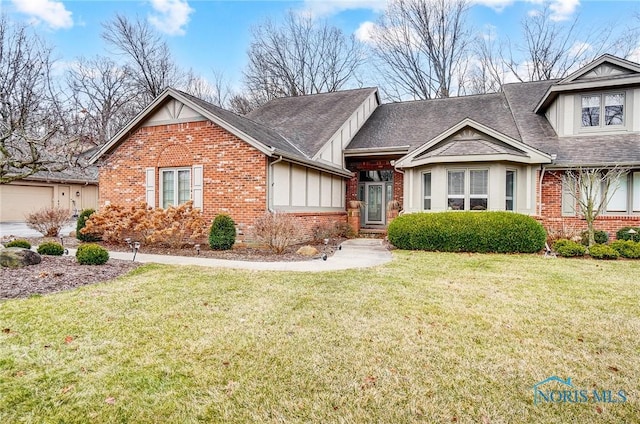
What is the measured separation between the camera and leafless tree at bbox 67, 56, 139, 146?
24094mm

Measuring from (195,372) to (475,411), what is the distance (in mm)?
2251

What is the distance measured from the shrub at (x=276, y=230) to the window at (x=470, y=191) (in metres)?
5.63

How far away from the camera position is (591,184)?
33.6 ft

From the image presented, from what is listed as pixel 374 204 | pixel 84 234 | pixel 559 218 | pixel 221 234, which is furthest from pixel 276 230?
pixel 559 218

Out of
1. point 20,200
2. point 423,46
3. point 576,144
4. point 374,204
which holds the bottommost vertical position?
point 374,204

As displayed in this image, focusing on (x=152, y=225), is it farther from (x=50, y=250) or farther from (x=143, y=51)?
(x=143, y=51)

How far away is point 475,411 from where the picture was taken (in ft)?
8.66

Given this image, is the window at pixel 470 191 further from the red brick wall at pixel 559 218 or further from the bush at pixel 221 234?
the bush at pixel 221 234

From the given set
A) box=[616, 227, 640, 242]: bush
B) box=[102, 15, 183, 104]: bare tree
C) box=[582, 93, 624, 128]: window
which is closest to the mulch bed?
box=[616, 227, 640, 242]: bush

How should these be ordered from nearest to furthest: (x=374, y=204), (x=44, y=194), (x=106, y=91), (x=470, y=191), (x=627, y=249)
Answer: (x=627, y=249) → (x=470, y=191) → (x=374, y=204) → (x=44, y=194) → (x=106, y=91)

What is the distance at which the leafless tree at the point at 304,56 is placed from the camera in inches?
1118

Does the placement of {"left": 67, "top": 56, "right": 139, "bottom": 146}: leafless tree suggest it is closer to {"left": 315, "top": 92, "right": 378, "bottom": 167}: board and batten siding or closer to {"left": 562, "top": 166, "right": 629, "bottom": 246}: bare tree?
{"left": 315, "top": 92, "right": 378, "bottom": 167}: board and batten siding

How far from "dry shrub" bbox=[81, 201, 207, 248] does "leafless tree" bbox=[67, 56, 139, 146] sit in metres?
15.5

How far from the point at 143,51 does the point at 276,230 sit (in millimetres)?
24682
